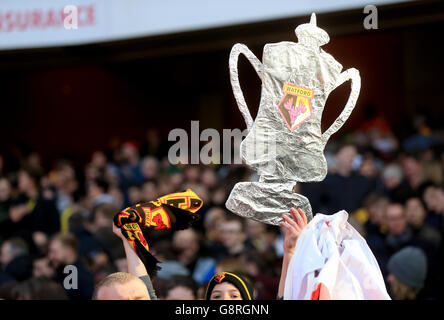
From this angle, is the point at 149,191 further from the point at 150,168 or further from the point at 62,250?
the point at 62,250

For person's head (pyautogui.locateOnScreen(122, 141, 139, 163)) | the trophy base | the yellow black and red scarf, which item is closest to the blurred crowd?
person's head (pyautogui.locateOnScreen(122, 141, 139, 163))

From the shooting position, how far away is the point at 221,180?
7.32 m

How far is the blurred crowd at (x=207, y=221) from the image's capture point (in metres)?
4.54

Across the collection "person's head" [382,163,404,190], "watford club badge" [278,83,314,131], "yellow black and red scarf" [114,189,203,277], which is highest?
"person's head" [382,163,404,190]

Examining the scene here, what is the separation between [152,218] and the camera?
280 centimetres

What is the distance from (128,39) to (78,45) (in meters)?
0.60

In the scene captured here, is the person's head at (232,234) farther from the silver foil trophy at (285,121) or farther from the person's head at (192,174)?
the silver foil trophy at (285,121)

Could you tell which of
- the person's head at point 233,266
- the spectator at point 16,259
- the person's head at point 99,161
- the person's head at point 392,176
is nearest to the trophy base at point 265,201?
the person's head at point 233,266

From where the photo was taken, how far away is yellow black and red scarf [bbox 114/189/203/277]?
9.11ft

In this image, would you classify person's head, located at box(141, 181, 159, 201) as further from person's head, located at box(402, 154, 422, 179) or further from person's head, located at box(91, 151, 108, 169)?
person's head, located at box(402, 154, 422, 179)

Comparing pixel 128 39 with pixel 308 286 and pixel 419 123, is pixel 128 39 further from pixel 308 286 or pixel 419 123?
pixel 308 286

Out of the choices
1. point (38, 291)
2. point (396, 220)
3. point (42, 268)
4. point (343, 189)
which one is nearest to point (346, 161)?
point (343, 189)

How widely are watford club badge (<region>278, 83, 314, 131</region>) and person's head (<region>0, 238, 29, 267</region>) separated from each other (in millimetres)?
3502
